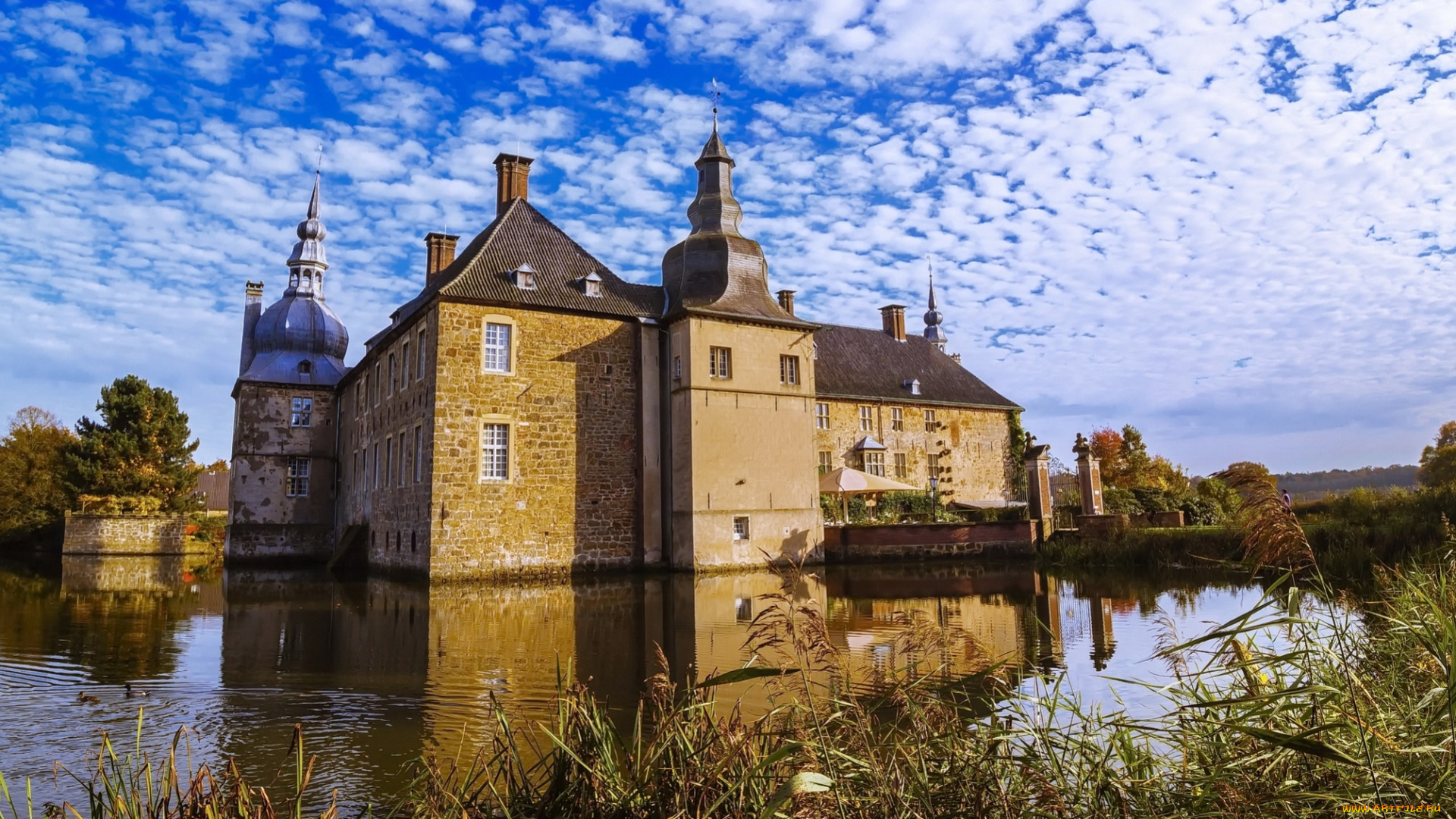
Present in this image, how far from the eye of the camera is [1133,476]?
42.4 metres

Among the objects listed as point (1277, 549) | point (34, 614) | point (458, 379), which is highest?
point (458, 379)

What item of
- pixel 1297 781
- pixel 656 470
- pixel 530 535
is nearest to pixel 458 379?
pixel 530 535

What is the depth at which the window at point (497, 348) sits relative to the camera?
2134 cm

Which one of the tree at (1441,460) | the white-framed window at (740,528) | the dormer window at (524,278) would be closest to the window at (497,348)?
the dormer window at (524,278)

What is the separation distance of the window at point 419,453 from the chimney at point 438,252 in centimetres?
999

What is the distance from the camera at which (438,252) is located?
99.0 feet

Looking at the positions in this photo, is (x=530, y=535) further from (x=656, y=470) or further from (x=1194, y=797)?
(x=1194, y=797)

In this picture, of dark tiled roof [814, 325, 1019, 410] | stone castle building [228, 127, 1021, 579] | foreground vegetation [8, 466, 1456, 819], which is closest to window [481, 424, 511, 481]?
stone castle building [228, 127, 1021, 579]

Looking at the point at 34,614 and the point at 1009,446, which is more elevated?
the point at 1009,446

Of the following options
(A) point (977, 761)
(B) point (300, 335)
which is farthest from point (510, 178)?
(A) point (977, 761)

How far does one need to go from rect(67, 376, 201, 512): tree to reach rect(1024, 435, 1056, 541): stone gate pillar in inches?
1357

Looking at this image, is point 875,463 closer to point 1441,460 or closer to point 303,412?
point 303,412

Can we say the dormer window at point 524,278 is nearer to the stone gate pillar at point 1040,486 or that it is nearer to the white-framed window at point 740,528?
the white-framed window at point 740,528

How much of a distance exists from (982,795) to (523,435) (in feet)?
64.3
